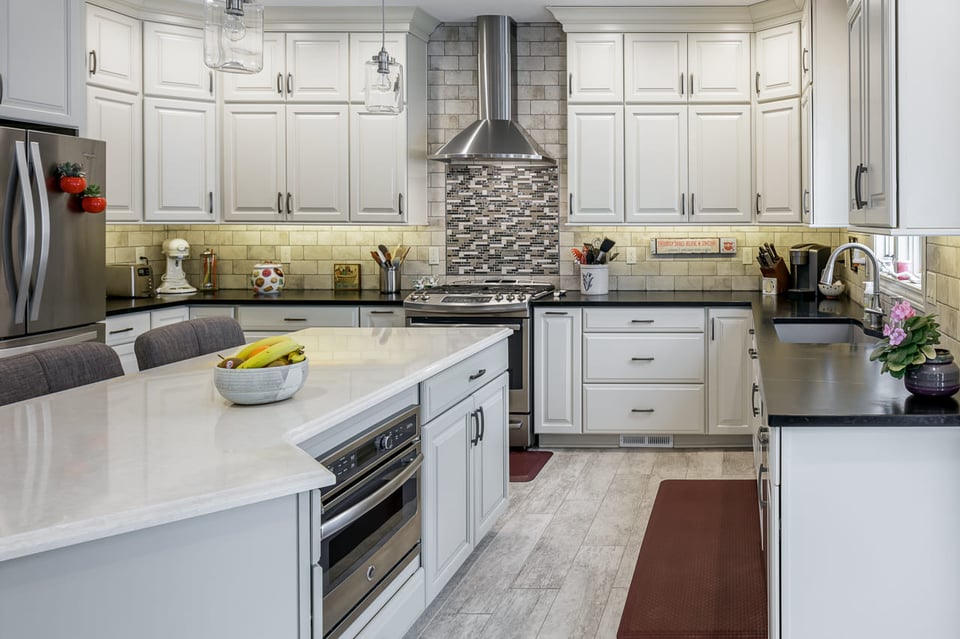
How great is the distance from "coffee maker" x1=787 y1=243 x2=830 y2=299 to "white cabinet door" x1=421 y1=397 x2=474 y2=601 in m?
2.89

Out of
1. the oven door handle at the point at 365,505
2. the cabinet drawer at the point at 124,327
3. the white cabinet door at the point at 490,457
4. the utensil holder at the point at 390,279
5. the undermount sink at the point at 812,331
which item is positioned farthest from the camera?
the utensil holder at the point at 390,279

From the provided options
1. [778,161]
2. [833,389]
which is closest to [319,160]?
[778,161]

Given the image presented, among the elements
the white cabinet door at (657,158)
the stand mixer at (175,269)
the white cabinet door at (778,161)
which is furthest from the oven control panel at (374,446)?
the stand mixer at (175,269)

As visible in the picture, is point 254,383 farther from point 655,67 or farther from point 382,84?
point 655,67

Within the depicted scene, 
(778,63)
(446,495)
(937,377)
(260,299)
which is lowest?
(446,495)

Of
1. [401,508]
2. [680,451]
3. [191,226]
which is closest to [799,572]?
[401,508]

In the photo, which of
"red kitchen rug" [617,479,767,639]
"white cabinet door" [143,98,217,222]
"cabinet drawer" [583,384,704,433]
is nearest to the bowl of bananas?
"red kitchen rug" [617,479,767,639]

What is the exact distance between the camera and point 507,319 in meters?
5.44

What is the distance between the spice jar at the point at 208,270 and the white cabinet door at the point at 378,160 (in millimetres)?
1135

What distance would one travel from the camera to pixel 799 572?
2381mm

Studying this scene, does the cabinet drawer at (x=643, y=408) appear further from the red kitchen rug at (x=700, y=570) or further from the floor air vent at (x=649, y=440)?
the red kitchen rug at (x=700, y=570)

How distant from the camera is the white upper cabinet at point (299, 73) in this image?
18.9 feet

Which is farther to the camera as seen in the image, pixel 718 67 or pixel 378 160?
pixel 378 160

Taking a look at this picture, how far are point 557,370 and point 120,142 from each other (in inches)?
110
